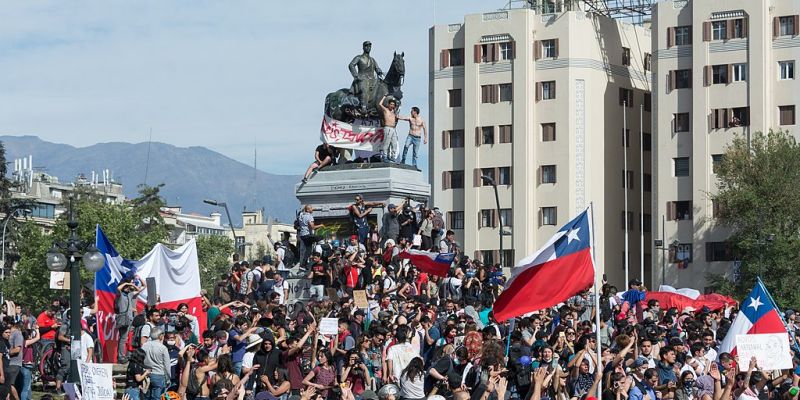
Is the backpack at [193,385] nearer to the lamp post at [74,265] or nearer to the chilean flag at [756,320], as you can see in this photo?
the lamp post at [74,265]

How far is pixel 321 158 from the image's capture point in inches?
1831

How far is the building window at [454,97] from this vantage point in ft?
309

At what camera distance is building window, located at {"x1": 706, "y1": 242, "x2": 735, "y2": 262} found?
85.9 metres

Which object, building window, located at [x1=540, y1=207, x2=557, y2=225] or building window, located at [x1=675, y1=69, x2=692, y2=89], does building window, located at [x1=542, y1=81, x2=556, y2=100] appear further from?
building window, located at [x1=675, y1=69, x2=692, y2=89]

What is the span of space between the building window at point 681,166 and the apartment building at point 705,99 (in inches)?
2.0

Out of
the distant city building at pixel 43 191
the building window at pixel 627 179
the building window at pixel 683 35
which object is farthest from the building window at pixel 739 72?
the distant city building at pixel 43 191

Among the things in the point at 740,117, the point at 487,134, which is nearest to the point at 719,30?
the point at 740,117

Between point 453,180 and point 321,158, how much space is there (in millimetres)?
48372

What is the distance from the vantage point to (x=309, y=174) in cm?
4616

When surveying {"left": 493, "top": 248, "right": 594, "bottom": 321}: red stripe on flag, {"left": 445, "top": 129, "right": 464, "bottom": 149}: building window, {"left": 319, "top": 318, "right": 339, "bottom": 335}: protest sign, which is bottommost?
{"left": 319, "top": 318, "right": 339, "bottom": 335}: protest sign

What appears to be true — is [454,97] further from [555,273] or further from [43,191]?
[43,191]

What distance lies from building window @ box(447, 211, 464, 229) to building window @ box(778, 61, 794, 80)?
18.5 meters

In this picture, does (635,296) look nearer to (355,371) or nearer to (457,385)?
(355,371)

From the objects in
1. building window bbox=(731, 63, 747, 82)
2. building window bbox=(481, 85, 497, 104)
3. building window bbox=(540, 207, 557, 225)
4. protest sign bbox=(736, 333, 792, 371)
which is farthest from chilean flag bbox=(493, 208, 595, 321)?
building window bbox=(481, 85, 497, 104)
